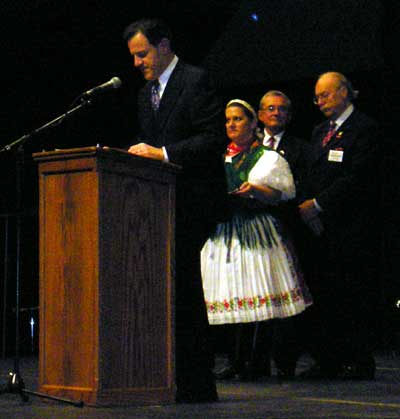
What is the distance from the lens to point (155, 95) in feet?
11.5

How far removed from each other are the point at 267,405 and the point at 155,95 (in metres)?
1.17

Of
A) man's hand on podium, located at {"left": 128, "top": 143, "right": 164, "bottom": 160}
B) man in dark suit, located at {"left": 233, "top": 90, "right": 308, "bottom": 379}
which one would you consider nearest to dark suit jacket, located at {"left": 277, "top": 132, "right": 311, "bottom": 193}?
man in dark suit, located at {"left": 233, "top": 90, "right": 308, "bottom": 379}

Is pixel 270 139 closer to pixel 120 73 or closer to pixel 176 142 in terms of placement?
pixel 176 142

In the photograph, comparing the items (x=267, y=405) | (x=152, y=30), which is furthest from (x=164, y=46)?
(x=267, y=405)

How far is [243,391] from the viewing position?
3977 millimetres

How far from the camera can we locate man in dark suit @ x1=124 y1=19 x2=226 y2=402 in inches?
131

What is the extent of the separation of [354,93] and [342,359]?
135 centimetres

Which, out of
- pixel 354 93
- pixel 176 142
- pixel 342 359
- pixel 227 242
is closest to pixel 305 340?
pixel 342 359

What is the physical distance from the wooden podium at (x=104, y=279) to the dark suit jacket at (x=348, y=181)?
5.72 feet

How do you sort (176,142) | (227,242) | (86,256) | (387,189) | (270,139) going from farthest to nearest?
1. (387,189)
2. (270,139)
3. (227,242)
4. (176,142)
5. (86,256)

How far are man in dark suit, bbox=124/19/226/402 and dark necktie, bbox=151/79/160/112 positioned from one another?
12mm

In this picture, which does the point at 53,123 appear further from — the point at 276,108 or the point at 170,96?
the point at 276,108

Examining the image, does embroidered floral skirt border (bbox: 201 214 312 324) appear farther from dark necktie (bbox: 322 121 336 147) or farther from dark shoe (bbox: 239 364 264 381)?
dark necktie (bbox: 322 121 336 147)

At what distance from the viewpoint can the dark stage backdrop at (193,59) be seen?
6.80m
